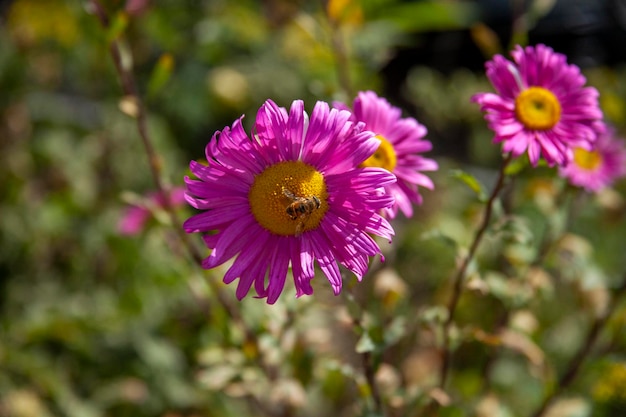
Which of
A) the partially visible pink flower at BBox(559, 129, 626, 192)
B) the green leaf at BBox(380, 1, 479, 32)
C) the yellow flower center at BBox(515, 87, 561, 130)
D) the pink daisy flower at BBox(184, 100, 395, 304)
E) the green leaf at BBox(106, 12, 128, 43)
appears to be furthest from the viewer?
the green leaf at BBox(380, 1, 479, 32)

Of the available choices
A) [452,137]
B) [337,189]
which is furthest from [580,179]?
[452,137]

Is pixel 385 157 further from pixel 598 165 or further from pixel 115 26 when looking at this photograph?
pixel 598 165

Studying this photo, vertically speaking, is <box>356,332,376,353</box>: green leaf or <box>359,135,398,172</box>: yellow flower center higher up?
<box>359,135,398,172</box>: yellow flower center

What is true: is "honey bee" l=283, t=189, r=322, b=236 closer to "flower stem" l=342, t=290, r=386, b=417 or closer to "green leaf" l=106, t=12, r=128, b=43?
"flower stem" l=342, t=290, r=386, b=417

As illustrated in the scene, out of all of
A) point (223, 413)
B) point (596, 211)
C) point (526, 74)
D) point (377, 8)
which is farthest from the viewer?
point (377, 8)

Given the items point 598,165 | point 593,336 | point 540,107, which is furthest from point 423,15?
point 540,107

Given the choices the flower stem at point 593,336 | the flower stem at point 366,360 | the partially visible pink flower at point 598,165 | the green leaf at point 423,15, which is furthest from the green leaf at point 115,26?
the green leaf at point 423,15

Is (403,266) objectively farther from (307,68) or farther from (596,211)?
(307,68)

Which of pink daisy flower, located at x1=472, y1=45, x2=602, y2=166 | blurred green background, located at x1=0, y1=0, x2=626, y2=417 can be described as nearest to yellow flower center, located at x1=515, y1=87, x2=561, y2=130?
pink daisy flower, located at x1=472, y1=45, x2=602, y2=166
